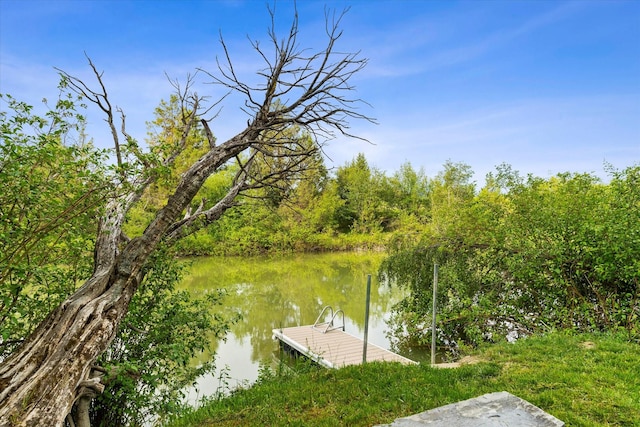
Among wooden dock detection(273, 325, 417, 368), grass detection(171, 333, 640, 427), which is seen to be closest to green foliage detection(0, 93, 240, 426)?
grass detection(171, 333, 640, 427)

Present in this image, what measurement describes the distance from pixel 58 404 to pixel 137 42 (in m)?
4.75

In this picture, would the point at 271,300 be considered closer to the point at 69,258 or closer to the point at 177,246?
the point at 177,246

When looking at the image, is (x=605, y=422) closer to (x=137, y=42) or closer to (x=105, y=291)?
(x=105, y=291)

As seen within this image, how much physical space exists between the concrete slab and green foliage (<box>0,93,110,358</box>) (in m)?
2.70

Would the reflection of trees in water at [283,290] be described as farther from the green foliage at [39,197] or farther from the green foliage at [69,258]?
the green foliage at [39,197]

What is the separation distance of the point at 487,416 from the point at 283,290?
38.3 ft

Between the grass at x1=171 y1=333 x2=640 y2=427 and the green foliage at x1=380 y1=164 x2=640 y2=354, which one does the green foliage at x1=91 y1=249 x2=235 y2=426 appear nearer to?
the grass at x1=171 y1=333 x2=640 y2=427

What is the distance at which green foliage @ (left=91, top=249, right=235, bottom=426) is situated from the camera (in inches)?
139

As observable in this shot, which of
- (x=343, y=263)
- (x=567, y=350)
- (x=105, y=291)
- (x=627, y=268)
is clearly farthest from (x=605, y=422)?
(x=343, y=263)

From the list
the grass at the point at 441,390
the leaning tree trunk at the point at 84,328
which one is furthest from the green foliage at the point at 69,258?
the grass at the point at 441,390

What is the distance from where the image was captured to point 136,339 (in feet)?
13.1

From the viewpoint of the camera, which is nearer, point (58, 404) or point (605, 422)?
point (58, 404)

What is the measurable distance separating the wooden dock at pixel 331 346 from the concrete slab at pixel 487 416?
3825mm

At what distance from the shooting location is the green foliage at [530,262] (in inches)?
218
